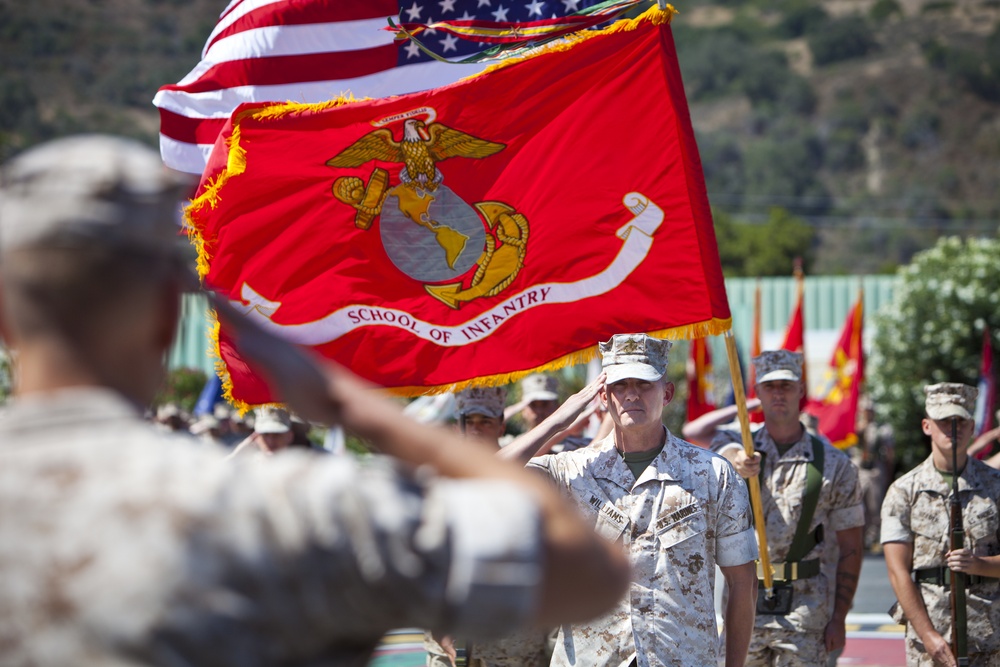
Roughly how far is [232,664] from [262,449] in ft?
22.7

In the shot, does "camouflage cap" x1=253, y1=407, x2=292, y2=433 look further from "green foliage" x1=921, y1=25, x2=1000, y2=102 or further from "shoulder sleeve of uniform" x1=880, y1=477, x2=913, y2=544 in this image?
"green foliage" x1=921, y1=25, x2=1000, y2=102

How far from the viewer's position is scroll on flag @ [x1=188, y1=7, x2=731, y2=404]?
620 cm

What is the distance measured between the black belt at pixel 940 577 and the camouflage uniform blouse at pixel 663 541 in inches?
87.1

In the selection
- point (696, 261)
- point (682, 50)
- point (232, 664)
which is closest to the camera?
point (232, 664)

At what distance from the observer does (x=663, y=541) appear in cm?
535

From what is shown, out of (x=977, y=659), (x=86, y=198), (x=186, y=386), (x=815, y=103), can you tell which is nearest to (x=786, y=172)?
(x=815, y=103)

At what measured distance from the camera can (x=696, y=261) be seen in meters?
6.07

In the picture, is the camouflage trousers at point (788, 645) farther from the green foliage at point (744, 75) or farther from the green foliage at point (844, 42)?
the green foliage at point (844, 42)

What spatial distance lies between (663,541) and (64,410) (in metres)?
3.83

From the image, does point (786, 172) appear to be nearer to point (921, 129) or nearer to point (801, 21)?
point (921, 129)

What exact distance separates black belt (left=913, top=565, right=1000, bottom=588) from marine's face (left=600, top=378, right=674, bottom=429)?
2.49 meters

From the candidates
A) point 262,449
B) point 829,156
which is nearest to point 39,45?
point 829,156

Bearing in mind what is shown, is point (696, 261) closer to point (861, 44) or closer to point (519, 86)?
point (519, 86)

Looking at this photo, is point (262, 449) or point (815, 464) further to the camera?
point (262, 449)
